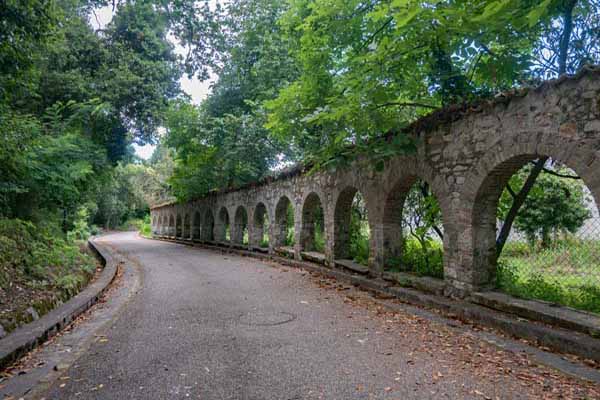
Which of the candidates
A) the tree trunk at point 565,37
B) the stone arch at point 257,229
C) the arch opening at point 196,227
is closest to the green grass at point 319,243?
the stone arch at point 257,229

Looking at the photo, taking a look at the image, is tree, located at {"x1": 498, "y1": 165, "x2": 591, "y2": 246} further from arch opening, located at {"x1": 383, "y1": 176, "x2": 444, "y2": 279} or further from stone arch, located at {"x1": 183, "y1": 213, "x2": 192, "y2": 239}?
stone arch, located at {"x1": 183, "y1": 213, "x2": 192, "y2": 239}

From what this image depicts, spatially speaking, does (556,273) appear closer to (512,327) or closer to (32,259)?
(512,327)

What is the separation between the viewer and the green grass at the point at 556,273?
509 cm

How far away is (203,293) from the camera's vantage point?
7.13 meters

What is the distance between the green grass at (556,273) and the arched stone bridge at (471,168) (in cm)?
52

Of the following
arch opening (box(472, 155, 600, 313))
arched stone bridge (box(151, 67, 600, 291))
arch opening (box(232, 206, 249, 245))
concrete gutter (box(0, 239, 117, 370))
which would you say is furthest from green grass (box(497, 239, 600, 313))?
arch opening (box(232, 206, 249, 245))

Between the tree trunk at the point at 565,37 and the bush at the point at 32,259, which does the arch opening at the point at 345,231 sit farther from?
the bush at the point at 32,259

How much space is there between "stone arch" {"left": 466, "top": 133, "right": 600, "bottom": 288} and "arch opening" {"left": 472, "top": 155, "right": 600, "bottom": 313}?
0.5 inches

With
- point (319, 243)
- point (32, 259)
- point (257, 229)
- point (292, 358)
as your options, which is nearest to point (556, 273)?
point (292, 358)

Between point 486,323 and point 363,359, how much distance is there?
6.40ft

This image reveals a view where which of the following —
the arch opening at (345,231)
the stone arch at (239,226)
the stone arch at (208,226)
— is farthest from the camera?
the stone arch at (208,226)

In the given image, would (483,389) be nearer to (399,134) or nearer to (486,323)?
(486,323)

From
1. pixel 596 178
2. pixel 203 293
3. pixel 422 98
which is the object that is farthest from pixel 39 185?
pixel 596 178

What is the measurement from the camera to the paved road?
309 cm
